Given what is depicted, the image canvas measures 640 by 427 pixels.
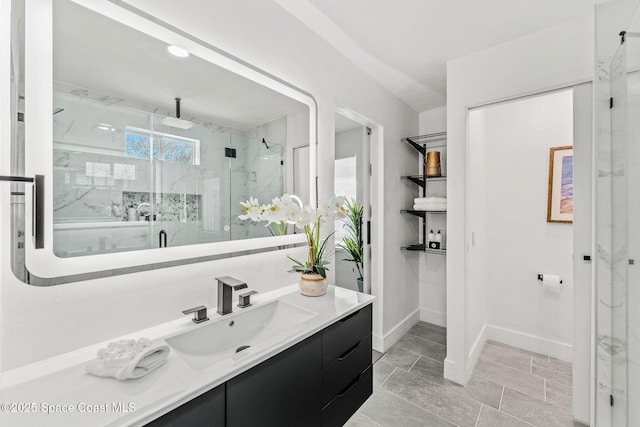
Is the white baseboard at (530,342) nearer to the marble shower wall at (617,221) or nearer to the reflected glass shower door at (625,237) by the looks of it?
the marble shower wall at (617,221)

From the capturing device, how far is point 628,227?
50.3 inches

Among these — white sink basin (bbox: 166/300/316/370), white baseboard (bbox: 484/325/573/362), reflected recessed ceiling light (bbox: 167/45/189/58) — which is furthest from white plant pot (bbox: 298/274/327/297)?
white baseboard (bbox: 484/325/573/362)

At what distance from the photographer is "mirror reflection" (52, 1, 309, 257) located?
88cm

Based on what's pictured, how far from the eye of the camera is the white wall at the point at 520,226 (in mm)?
2480

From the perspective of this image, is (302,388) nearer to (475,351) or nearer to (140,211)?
(140,211)

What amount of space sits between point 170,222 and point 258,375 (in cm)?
68

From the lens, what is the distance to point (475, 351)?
244cm

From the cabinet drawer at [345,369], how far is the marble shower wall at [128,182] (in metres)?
0.74

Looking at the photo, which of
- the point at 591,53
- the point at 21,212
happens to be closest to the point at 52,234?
the point at 21,212

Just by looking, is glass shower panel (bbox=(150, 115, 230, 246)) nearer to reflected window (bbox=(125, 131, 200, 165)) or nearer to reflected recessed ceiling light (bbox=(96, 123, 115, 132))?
reflected window (bbox=(125, 131, 200, 165))

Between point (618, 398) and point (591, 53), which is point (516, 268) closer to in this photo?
point (618, 398)

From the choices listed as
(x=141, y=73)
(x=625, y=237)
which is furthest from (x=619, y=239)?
(x=141, y=73)

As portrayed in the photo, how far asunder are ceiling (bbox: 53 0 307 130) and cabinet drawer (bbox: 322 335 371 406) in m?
1.22

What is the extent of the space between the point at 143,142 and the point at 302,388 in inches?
43.7
